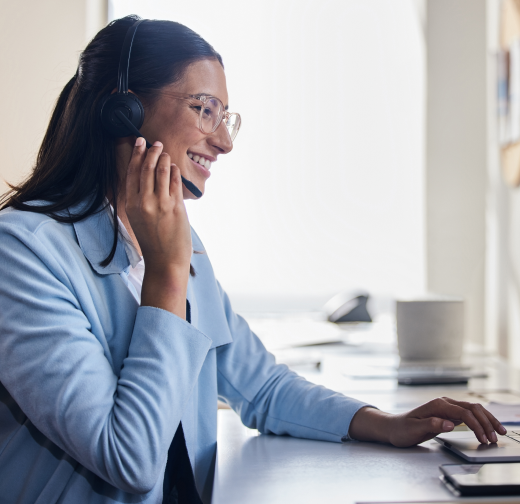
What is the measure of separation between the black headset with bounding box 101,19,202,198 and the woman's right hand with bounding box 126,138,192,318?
0.22ft

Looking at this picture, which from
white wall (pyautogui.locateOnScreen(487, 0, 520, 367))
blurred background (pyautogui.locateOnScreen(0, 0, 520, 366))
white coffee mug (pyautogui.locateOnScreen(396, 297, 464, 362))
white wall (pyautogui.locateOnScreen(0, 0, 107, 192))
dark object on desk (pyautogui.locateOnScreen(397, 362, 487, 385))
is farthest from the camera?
blurred background (pyautogui.locateOnScreen(0, 0, 520, 366))

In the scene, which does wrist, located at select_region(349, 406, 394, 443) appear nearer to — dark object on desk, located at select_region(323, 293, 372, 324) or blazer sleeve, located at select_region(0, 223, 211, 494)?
blazer sleeve, located at select_region(0, 223, 211, 494)

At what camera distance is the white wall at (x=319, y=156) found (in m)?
2.73

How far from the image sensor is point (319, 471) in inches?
26.9

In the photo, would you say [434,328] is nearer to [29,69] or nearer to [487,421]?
[487,421]

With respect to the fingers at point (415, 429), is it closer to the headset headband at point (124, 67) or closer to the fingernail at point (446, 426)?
the fingernail at point (446, 426)

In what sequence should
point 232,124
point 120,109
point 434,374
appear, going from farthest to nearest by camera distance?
1. point 434,374
2. point 232,124
3. point 120,109

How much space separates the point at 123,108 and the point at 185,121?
0.11 m

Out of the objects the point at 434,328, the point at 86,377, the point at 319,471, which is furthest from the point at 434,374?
the point at 86,377

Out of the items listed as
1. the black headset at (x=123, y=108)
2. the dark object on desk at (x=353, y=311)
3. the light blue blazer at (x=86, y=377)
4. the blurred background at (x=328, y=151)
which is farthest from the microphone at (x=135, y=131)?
the blurred background at (x=328, y=151)

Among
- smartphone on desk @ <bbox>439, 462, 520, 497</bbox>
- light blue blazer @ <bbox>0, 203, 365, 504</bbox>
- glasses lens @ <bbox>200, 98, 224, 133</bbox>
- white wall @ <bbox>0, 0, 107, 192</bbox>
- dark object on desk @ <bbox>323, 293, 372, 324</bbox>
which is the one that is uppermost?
white wall @ <bbox>0, 0, 107, 192</bbox>

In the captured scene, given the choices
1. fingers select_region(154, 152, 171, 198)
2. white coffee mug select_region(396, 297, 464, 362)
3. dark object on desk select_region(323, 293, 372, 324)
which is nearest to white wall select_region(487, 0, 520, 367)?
white coffee mug select_region(396, 297, 464, 362)

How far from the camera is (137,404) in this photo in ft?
2.13

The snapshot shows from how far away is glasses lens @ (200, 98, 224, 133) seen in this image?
930 mm
